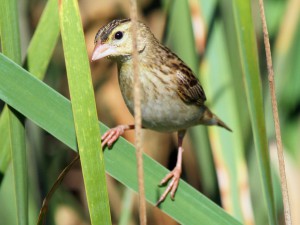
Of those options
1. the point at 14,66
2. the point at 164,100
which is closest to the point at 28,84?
the point at 14,66

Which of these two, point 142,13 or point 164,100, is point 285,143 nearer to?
point 164,100

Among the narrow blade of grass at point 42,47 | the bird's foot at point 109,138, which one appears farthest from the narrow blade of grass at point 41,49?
the bird's foot at point 109,138

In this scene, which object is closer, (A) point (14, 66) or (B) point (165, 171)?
(A) point (14, 66)

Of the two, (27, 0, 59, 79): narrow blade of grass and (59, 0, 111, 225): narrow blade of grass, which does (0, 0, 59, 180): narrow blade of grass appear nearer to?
(27, 0, 59, 79): narrow blade of grass

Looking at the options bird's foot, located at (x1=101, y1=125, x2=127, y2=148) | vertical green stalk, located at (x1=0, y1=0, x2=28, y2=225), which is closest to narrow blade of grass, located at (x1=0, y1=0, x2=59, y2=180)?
vertical green stalk, located at (x1=0, y1=0, x2=28, y2=225)

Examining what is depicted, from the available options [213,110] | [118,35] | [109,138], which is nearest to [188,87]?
[213,110]

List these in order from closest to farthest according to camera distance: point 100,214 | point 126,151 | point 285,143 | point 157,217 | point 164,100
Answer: point 100,214 → point 126,151 → point 164,100 → point 285,143 → point 157,217
